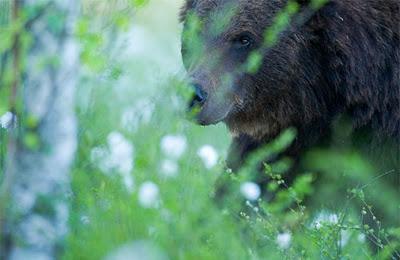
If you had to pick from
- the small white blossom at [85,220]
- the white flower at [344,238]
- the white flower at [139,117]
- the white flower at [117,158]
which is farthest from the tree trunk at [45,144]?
the white flower at [344,238]

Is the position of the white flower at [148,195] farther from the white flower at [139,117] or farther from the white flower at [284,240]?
the white flower at [284,240]

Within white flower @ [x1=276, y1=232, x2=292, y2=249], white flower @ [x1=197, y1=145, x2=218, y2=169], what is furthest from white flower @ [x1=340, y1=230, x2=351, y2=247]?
white flower @ [x1=197, y1=145, x2=218, y2=169]

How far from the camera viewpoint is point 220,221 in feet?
11.8

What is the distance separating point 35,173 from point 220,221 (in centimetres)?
72

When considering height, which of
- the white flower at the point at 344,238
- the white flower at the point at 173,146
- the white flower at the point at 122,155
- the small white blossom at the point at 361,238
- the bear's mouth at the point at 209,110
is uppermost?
the white flower at the point at 122,155

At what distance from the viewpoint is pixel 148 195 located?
338 cm

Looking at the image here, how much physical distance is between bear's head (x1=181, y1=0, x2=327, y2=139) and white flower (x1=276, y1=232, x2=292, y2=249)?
857mm

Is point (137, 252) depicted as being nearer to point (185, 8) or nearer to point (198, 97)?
point (198, 97)

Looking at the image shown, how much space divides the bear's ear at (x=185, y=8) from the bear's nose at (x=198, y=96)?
0.70m

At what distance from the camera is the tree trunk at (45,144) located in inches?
130

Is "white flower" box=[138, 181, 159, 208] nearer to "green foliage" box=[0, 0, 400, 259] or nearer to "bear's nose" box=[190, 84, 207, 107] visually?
"green foliage" box=[0, 0, 400, 259]

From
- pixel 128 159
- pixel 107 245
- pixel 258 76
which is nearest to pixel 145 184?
pixel 128 159

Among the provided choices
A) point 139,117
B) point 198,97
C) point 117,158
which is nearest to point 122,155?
point 117,158

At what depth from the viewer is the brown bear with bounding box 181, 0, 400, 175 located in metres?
5.03
